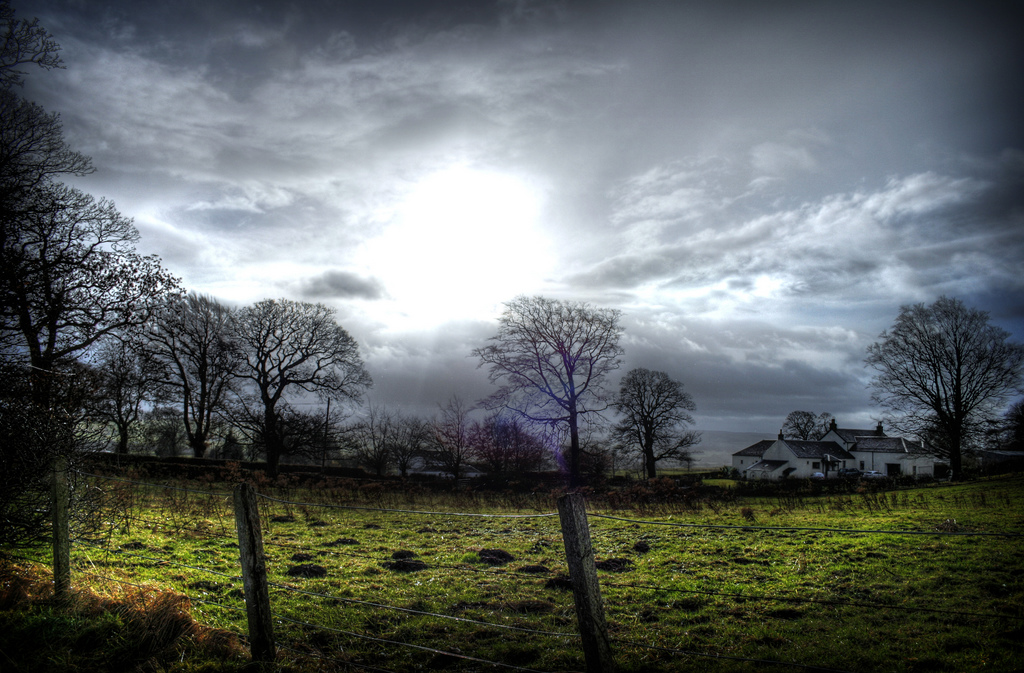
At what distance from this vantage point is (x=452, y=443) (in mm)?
38312

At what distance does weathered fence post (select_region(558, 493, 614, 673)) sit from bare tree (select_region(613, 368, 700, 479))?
46.0 metres

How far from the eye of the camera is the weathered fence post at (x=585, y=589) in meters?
3.58

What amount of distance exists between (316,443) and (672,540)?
32.0 m

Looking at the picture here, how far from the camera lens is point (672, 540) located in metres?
12.6

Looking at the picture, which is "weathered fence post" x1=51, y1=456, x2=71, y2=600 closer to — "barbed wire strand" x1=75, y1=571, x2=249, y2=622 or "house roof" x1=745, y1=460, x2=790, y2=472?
"barbed wire strand" x1=75, y1=571, x2=249, y2=622

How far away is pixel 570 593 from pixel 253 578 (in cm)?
474

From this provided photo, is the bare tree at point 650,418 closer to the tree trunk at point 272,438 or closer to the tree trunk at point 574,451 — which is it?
the tree trunk at point 574,451

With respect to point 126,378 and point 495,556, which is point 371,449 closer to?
point 126,378

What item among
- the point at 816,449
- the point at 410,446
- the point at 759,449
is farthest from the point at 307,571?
the point at 759,449

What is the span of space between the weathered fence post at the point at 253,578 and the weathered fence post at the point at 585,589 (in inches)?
109

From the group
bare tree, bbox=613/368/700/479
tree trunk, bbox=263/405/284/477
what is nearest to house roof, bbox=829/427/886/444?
bare tree, bbox=613/368/700/479

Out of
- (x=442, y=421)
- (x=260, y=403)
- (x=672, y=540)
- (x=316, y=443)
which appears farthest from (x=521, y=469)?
(x=672, y=540)

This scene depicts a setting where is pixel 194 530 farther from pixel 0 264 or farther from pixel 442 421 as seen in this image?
pixel 442 421

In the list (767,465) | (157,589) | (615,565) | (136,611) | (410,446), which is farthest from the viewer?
(767,465)
